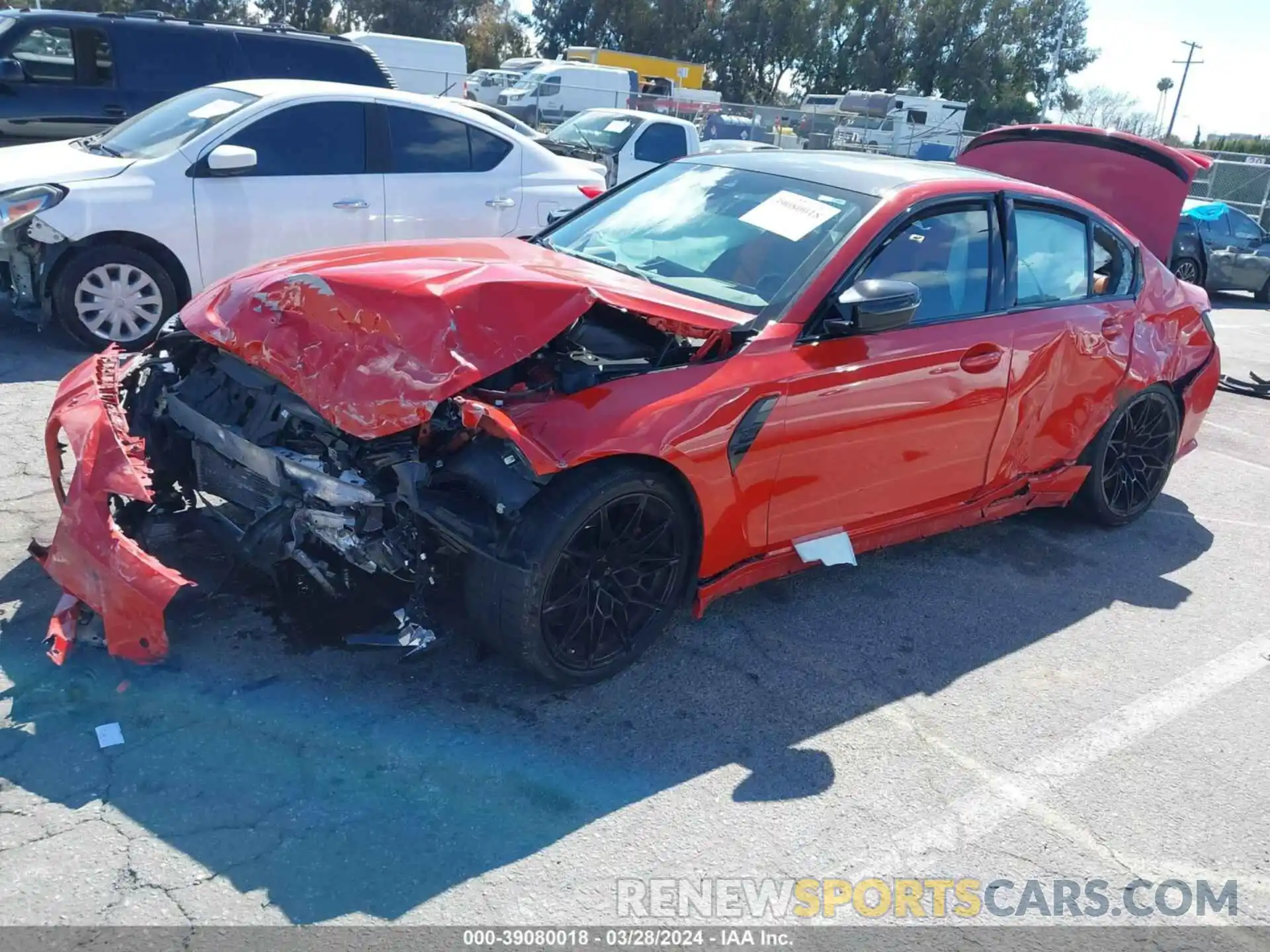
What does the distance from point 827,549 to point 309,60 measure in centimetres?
825

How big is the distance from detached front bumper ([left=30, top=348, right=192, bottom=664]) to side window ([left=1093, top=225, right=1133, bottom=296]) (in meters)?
4.39

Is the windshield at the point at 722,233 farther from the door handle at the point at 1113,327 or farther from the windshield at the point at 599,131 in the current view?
the windshield at the point at 599,131

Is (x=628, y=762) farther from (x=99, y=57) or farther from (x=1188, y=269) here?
(x=1188, y=269)

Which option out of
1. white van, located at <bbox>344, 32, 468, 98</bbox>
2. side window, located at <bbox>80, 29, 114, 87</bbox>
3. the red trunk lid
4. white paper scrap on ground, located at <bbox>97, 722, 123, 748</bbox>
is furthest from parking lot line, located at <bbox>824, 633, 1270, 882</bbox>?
white van, located at <bbox>344, 32, 468, 98</bbox>

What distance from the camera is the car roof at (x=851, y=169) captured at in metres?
4.35

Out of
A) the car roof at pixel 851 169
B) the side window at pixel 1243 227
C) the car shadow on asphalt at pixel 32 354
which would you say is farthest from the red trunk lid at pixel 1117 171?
the side window at pixel 1243 227

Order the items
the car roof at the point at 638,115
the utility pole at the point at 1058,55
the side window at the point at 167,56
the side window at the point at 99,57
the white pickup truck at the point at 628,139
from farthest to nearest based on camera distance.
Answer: the utility pole at the point at 1058,55 → the car roof at the point at 638,115 → the white pickup truck at the point at 628,139 → the side window at the point at 167,56 → the side window at the point at 99,57

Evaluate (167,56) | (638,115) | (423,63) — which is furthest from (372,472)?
(423,63)

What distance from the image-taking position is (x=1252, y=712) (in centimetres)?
402

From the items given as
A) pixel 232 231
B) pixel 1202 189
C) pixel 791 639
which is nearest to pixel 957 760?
pixel 791 639

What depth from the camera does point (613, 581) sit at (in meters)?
3.53

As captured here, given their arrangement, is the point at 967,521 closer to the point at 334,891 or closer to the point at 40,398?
the point at 334,891

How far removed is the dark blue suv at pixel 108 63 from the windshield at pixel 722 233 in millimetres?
5734

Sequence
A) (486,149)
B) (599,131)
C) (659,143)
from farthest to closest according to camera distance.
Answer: (599,131) < (659,143) < (486,149)
